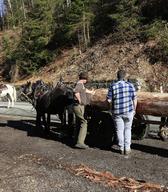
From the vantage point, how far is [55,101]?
14883 mm

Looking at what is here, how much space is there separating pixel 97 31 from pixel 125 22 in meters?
8.93

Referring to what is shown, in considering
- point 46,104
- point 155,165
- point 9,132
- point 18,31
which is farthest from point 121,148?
point 18,31

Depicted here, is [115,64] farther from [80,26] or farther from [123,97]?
[123,97]

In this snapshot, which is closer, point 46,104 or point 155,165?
point 155,165

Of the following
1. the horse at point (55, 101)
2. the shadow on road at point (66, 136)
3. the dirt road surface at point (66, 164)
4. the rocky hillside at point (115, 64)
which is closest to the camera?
the dirt road surface at point (66, 164)

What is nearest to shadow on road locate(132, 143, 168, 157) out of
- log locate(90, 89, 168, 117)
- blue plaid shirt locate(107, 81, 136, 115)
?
log locate(90, 89, 168, 117)

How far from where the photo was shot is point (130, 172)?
9906 millimetres

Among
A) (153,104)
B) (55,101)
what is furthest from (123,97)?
(55,101)

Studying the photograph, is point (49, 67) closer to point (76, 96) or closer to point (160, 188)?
point (76, 96)

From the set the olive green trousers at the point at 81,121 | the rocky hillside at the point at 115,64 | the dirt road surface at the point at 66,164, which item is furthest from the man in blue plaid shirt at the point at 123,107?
the rocky hillside at the point at 115,64

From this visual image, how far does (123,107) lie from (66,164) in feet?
6.52

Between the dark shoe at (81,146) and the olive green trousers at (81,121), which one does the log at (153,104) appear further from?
the dark shoe at (81,146)

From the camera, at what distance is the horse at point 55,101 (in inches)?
575

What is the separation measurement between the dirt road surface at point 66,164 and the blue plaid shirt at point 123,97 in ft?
3.70
